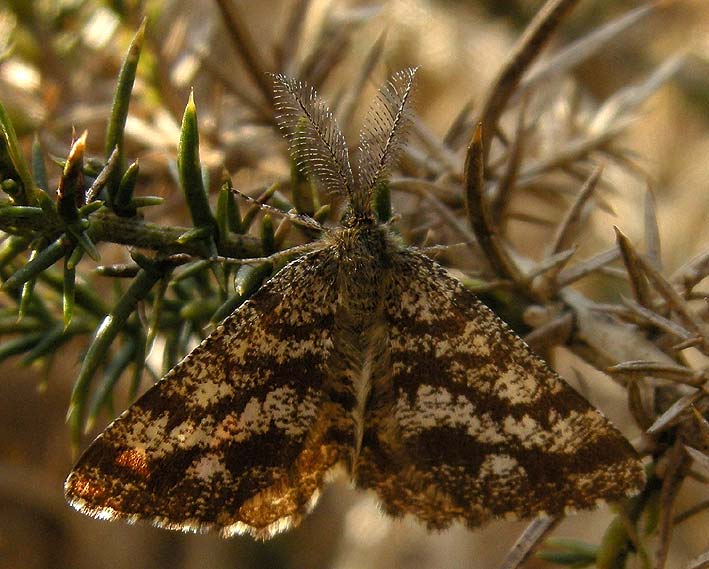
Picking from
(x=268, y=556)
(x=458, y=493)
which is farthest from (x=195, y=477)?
(x=268, y=556)

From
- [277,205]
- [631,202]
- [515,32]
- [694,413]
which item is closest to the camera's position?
[694,413]

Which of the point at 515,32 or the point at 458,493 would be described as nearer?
the point at 458,493

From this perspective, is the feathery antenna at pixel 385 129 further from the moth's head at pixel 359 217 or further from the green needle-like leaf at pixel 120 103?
the green needle-like leaf at pixel 120 103

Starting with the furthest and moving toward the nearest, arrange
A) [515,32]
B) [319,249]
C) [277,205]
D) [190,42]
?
[515,32] → [190,42] → [319,249] → [277,205]

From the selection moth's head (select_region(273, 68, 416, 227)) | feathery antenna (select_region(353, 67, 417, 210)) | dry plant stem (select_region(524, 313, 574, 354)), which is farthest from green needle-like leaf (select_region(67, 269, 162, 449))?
dry plant stem (select_region(524, 313, 574, 354))

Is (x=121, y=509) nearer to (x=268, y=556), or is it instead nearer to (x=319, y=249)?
(x=319, y=249)

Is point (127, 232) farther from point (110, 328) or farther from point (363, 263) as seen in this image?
point (363, 263)

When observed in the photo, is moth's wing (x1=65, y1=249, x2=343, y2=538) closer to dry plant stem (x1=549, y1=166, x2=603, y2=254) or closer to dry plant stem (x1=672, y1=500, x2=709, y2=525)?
dry plant stem (x1=549, y1=166, x2=603, y2=254)
